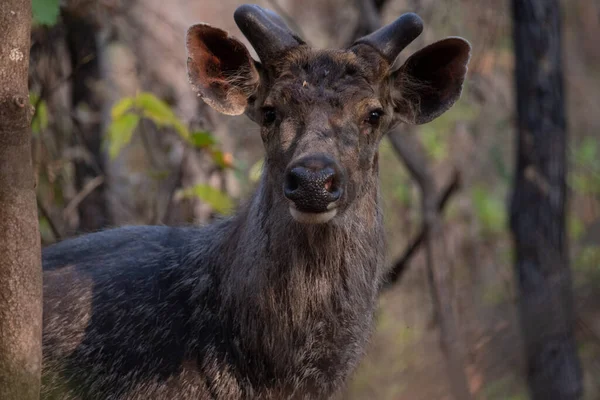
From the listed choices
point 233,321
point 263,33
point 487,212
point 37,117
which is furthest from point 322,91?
point 487,212

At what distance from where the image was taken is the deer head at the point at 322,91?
5.23 metres

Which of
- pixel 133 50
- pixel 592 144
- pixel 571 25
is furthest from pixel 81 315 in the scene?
pixel 571 25

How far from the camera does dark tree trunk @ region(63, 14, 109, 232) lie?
9.87 meters

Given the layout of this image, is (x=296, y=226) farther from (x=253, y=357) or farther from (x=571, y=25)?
(x=571, y=25)

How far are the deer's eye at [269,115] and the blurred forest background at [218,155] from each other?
105 cm

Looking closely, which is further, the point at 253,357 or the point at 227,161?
the point at 227,161

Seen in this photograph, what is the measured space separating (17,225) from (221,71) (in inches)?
78.4

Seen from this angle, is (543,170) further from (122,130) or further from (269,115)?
(269,115)

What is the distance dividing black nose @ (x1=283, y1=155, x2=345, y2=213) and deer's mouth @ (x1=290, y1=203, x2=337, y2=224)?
0.03 metres

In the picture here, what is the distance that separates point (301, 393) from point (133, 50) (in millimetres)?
6384

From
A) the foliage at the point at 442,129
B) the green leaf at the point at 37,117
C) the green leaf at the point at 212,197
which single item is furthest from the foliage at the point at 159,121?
the foliage at the point at 442,129

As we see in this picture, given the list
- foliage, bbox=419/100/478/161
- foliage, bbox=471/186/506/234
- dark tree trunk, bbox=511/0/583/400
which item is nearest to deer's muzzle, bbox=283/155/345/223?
dark tree trunk, bbox=511/0/583/400

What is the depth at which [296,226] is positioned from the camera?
556 centimetres

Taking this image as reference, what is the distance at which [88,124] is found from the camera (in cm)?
1073
